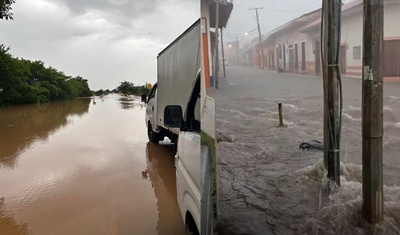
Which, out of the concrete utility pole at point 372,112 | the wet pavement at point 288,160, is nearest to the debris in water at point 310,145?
the wet pavement at point 288,160

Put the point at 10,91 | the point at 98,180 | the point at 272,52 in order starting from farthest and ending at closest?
the point at 10,91 → the point at 98,180 → the point at 272,52

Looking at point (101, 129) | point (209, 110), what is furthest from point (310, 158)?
point (101, 129)

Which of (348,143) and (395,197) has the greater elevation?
(348,143)

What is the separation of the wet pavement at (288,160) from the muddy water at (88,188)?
1.93m

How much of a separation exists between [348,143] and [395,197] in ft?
0.67

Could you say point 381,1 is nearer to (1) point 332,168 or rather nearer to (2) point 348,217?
(1) point 332,168

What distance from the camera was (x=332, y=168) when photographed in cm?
107

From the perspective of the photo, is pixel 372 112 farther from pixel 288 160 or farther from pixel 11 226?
pixel 11 226

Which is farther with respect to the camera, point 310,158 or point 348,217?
point 310,158

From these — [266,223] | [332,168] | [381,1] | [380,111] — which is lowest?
[266,223]

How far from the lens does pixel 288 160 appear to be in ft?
3.76

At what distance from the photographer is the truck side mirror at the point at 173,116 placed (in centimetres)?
194

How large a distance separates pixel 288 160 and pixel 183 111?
1234mm

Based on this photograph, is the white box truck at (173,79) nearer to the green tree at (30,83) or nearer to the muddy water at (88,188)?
the muddy water at (88,188)
